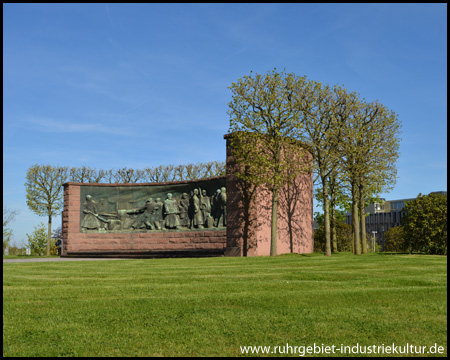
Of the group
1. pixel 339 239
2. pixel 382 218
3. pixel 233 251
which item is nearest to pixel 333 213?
pixel 339 239

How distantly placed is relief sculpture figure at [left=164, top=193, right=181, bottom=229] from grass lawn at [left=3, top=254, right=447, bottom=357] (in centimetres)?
2103

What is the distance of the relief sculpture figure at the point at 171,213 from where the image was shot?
34.7m

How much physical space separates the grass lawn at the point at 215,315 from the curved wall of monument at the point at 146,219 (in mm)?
18456

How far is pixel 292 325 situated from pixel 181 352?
2085 millimetres

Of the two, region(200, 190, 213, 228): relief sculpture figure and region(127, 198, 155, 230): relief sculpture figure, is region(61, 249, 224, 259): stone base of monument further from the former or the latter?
region(127, 198, 155, 230): relief sculpture figure

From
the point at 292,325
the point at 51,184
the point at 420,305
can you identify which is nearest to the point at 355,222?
the point at 420,305

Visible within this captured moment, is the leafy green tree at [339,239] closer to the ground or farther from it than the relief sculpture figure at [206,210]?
closer to the ground

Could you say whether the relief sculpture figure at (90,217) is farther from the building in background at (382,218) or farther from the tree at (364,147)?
the building in background at (382,218)

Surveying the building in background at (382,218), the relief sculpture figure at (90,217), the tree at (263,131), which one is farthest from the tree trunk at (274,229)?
the building in background at (382,218)

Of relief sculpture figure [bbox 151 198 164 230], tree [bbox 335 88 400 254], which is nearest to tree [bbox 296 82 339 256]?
tree [bbox 335 88 400 254]

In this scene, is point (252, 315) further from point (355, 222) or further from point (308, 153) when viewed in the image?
point (308, 153)

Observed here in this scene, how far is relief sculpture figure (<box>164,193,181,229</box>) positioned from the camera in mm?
34688

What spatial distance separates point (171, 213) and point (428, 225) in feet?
55.8

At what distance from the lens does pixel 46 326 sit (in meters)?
8.07
